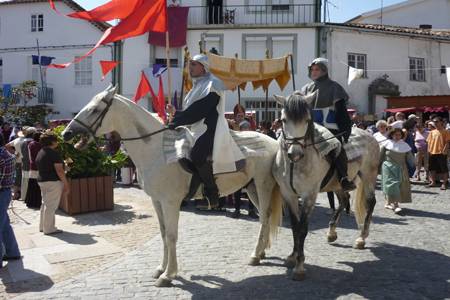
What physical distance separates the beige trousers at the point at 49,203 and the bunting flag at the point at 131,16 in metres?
2.64

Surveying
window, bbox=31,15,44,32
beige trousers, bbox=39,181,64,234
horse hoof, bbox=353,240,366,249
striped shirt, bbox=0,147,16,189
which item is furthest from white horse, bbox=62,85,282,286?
window, bbox=31,15,44,32

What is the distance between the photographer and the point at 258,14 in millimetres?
23719

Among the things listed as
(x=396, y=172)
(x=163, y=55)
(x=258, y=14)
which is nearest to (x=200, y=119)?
(x=396, y=172)

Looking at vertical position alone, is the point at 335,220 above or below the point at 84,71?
below

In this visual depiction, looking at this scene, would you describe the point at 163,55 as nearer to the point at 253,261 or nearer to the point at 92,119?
the point at 92,119

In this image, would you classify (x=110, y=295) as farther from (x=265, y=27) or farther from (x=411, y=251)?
(x=265, y=27)

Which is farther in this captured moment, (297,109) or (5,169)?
(5,169)

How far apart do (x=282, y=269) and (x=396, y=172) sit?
16.2 feet

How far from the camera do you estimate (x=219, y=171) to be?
4.73 metres

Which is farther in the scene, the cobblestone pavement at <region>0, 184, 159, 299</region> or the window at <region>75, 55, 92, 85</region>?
the window at <region>75, 55, 92, 85</region>

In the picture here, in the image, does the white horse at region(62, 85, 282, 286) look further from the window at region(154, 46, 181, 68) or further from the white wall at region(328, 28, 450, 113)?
the window at region(154, 46, 181, 68)

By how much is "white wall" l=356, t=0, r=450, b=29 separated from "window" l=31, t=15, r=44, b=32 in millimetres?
25131

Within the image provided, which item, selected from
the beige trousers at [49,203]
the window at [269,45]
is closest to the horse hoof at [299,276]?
the beige trousers at [49,203]

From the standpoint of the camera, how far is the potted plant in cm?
853
